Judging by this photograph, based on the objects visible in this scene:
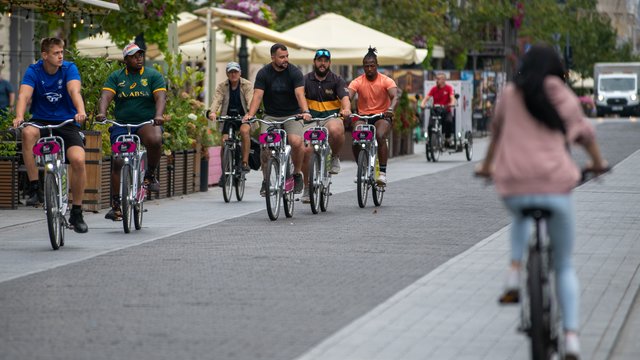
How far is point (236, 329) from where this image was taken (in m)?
8.55

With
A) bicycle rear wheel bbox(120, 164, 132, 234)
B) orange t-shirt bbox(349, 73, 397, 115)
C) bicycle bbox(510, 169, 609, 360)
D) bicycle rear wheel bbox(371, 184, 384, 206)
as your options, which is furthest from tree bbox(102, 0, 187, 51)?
bicycle bbox(510, 169, 609, 360)

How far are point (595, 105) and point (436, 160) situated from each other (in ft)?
178

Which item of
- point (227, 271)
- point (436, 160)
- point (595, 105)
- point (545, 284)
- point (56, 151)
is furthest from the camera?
point (595, 105)

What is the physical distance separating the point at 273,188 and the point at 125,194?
1.92 metres

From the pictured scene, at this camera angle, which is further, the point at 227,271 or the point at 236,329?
the point at 227,271

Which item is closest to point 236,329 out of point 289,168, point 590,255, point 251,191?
point 590,255

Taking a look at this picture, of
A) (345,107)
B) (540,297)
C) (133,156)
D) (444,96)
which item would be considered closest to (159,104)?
(133,156)

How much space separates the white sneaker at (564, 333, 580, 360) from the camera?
263 inches

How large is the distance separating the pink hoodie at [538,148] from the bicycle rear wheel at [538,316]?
335mm

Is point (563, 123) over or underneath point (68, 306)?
over

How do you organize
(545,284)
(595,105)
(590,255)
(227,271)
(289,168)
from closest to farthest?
(545,284), (227,271), (590,255), (289,168), (595,105)

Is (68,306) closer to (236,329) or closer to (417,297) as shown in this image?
(236,329)

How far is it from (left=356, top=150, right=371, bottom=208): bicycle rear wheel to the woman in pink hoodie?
33.3 ft

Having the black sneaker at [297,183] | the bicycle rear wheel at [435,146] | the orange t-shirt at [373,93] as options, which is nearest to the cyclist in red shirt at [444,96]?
the bicycle rear wheel at [435,146]
